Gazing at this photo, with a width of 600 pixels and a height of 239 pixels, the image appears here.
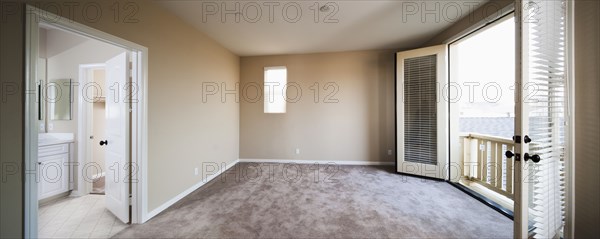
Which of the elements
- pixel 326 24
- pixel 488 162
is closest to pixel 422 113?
pixel 488 162

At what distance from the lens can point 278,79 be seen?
4.25m

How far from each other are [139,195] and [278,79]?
311cm

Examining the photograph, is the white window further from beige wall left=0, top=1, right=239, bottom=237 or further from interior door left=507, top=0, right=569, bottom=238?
interior door left=507, top=0, right=569, bottom=238

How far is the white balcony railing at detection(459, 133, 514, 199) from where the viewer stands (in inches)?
98.8

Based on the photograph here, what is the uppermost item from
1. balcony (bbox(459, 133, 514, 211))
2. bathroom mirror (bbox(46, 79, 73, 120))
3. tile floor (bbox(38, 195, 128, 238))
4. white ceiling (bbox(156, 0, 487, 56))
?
white ceiling (bbox(156, 0, 487, 56))

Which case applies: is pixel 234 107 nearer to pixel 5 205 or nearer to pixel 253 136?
pixel 253 136

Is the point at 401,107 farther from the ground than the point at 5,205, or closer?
farther from the ground

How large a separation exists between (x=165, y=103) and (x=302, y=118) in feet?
8.52

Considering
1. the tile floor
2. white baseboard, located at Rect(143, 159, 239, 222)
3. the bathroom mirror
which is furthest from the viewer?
the bathroom mirror

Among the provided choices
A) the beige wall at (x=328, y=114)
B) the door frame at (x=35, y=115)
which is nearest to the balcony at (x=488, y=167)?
the beige wall at (x=328, y=114)

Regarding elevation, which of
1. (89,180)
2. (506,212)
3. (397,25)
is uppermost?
(397,25)

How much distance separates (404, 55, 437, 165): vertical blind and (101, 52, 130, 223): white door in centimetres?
403

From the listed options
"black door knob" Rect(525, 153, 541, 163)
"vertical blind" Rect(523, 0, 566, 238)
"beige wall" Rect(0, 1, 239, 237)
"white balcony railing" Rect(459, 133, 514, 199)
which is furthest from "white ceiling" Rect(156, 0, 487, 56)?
"black door knob" Rect(525, 153, 541, 163)

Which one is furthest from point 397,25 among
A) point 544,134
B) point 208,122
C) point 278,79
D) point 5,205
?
point 5,205
